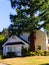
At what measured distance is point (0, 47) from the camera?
72000 millimetres

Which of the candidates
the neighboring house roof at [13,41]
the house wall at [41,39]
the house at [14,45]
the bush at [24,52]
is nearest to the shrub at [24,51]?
the bush at [24,52]

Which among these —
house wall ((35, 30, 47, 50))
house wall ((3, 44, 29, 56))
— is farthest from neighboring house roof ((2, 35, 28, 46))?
house wall ((35, 30, 47, 50))

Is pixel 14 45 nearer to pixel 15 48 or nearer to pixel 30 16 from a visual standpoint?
pixel 15 48

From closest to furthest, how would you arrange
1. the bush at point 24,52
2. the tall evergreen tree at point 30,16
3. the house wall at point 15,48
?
the tall evergreen tree at point 30,16 → the bush at point 24,52 → the house wall at point 15,48

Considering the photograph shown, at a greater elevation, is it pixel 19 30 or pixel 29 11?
pixel 29 11

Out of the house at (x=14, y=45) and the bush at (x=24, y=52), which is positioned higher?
the house at (x=14, y=45)

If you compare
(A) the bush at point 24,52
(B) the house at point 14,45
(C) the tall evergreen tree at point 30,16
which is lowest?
(A) the bush at point 24,52

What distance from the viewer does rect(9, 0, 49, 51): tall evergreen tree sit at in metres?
56.9

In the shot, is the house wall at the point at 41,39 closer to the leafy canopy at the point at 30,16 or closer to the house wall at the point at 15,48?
the house wall at the point at 15,48

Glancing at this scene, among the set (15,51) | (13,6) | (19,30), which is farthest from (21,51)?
(13,6)

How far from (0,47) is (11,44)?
21.4ft

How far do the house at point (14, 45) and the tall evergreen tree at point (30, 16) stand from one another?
16.4ft

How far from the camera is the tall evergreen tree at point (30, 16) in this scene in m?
56.9

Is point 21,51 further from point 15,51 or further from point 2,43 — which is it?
point 2,43
